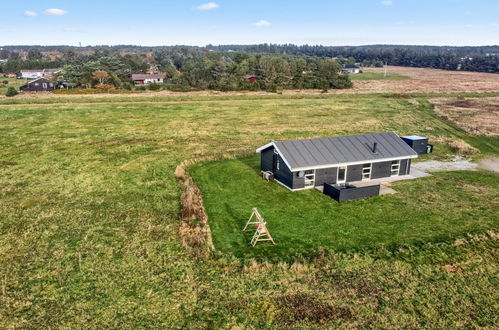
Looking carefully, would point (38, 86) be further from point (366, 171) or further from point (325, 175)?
point (366, 171)

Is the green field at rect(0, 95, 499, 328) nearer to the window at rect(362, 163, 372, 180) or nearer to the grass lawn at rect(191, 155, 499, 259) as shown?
the grass lawn at rect(191, 155, 499, 259)

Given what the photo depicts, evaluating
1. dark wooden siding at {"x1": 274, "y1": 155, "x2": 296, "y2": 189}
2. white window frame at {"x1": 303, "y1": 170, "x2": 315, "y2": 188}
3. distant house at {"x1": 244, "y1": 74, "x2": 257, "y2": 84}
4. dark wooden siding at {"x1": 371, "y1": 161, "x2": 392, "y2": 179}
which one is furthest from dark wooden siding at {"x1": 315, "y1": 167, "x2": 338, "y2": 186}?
distant house at {"x1": 244, "y1": 74, "x2": 257, "y2": 84}

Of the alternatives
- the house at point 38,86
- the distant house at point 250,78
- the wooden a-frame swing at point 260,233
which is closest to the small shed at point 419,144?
the wooden a-frame swing at point 260,233

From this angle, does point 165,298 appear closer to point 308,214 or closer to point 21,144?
point 308,214

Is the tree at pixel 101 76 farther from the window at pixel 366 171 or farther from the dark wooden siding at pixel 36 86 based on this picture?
the window at pixel 366 171

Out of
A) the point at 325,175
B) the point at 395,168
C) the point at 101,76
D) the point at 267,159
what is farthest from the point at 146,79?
the point at 395,168

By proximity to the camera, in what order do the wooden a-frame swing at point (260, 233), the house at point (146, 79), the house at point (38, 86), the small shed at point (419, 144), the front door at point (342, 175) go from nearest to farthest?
the wooden a-frame swing at point (260, 233)
the front door at point (342, 175)
the small shed at point (419, 144)
the house at point (38, 86)
the house at point (146, 79)
